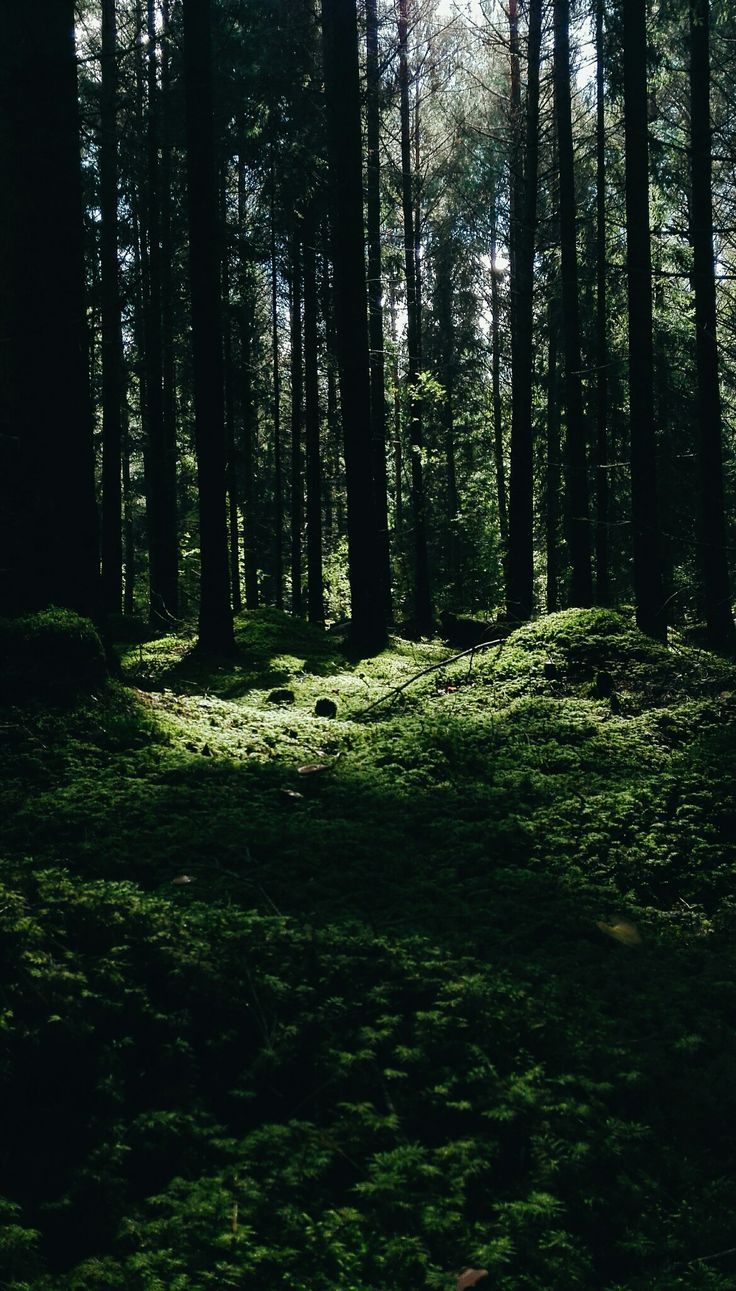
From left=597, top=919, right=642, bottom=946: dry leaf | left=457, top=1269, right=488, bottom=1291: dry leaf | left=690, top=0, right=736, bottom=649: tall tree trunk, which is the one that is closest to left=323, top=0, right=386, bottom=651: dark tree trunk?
left=690, top=0, right=736, bottom=649: tall tree trunk

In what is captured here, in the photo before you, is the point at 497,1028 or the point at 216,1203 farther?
the point at 497,1028

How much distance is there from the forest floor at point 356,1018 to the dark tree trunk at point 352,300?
607cm

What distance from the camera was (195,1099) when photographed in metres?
2.58

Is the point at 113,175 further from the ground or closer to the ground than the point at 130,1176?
further from the ground

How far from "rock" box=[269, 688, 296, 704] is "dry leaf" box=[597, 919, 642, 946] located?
4.76m

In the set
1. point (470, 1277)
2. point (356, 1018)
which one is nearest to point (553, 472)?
point (356, 1018)

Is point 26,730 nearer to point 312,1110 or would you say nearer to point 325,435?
point 312,1110

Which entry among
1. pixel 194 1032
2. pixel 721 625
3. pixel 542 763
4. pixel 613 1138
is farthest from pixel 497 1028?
pixel 721 625

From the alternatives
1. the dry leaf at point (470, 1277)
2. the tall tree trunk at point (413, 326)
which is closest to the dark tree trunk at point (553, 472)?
the tall tree trunk at point (413, 326)

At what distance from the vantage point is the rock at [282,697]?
27.3 ft

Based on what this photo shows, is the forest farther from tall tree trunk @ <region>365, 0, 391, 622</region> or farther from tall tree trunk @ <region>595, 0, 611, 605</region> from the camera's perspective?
tall tree trunk @ <region>365, 0, 391, 622</region>

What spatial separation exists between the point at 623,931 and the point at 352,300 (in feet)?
30.9

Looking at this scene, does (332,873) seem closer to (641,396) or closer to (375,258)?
(641,396)

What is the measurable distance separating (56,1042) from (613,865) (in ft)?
9.72
